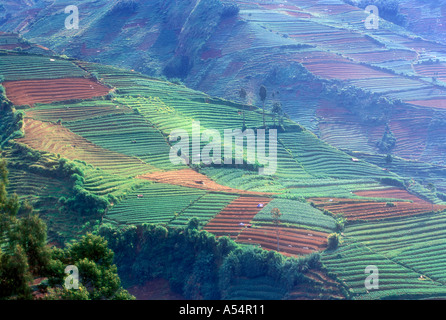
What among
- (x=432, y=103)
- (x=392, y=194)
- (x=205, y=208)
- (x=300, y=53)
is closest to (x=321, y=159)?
(x=392, y=194)

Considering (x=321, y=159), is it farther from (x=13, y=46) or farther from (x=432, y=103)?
(x=13, y=46)

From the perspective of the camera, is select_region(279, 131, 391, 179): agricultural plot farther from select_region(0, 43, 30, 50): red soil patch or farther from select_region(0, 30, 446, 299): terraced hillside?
A: select_region(0, 43, 30, 50): red soil patch

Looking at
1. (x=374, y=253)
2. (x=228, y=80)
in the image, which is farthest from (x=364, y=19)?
(x=374, y=253)

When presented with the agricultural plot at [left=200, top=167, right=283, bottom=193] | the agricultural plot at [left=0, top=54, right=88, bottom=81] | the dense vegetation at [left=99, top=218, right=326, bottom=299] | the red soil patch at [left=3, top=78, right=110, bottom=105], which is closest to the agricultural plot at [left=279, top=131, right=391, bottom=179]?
the agricultural plot at [left=200, top=167, right=283, bottom=193]

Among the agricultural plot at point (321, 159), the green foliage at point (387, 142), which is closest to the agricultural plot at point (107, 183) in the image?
the agricultural plot at point (321, 159)
